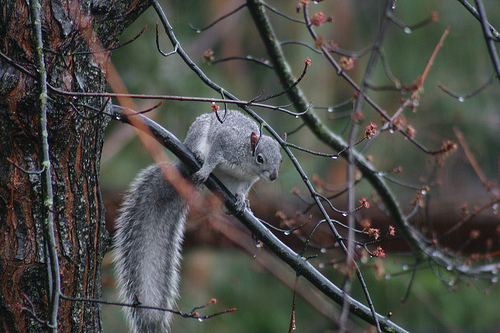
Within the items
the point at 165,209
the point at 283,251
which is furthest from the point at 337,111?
the point at 283,251

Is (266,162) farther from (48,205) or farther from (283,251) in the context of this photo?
(48,205)

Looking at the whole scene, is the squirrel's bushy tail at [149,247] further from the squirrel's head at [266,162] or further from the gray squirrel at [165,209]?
the squirrel's head at [266,162]

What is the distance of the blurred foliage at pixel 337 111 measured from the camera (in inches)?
206

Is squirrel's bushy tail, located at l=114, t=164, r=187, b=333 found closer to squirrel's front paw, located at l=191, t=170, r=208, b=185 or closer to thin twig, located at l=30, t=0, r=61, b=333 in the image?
squirrel's front paw, located at l=191, t=170, r=208, b=185

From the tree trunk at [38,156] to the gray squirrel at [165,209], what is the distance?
456 mm

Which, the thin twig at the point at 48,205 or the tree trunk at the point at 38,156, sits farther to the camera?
the tree trunk at the point at 38,156

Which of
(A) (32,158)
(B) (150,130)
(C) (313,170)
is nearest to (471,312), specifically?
(C) (313,170)

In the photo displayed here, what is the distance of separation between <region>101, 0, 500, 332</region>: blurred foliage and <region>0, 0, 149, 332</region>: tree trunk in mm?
3569

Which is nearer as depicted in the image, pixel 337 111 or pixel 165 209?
pixel 165 209

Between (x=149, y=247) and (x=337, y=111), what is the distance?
3815 mm

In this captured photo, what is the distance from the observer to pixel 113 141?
4258 millimetres

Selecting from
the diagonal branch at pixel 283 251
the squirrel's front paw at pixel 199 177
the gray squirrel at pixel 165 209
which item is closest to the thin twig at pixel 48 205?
the diagonal branch at pixel 283 251

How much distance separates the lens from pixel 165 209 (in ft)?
7.70

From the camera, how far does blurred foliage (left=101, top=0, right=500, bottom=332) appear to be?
5.23 m
